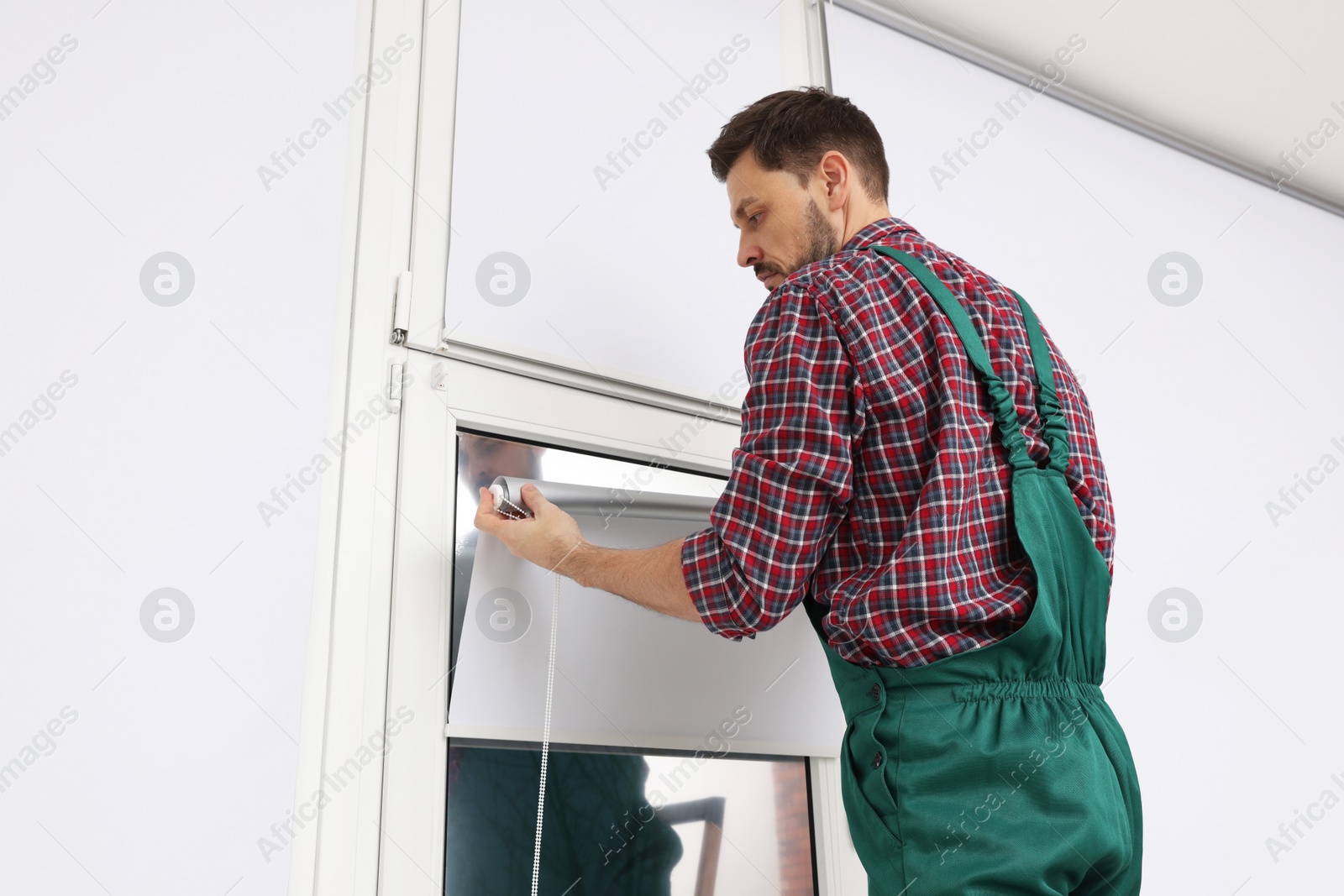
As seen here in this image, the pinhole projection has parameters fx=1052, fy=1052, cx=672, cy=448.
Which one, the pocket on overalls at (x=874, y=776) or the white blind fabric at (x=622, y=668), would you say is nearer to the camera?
the pocket on overalls at (x=874, y=776)

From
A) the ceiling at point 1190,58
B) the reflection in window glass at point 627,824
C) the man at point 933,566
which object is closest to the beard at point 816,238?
the man at point 933,566

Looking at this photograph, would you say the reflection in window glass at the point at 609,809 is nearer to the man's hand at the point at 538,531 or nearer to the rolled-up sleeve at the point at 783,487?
the man's hand at the point at 538,531

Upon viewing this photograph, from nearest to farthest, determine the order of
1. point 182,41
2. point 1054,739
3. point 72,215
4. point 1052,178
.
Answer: point 1054,739 < point 72,215 < point 182,41 < point 1052,178

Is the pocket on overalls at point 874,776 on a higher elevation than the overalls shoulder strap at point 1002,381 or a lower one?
lower

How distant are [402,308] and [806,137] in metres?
0.55

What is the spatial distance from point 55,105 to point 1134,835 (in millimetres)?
1358

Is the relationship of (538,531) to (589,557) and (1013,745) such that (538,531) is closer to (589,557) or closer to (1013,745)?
(589,557)

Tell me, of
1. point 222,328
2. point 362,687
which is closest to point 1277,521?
point 362,687

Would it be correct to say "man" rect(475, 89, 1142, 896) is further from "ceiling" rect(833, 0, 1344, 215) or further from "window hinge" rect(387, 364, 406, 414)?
"ceiling" rect(833, 0, 1344, 215)

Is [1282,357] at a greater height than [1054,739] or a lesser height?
greater

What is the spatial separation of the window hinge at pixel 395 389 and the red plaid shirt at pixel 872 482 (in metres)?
0.46

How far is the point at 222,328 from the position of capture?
3.92 feet

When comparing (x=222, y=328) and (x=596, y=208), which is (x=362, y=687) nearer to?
(x=222, y=328)

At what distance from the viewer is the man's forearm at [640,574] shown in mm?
1037
